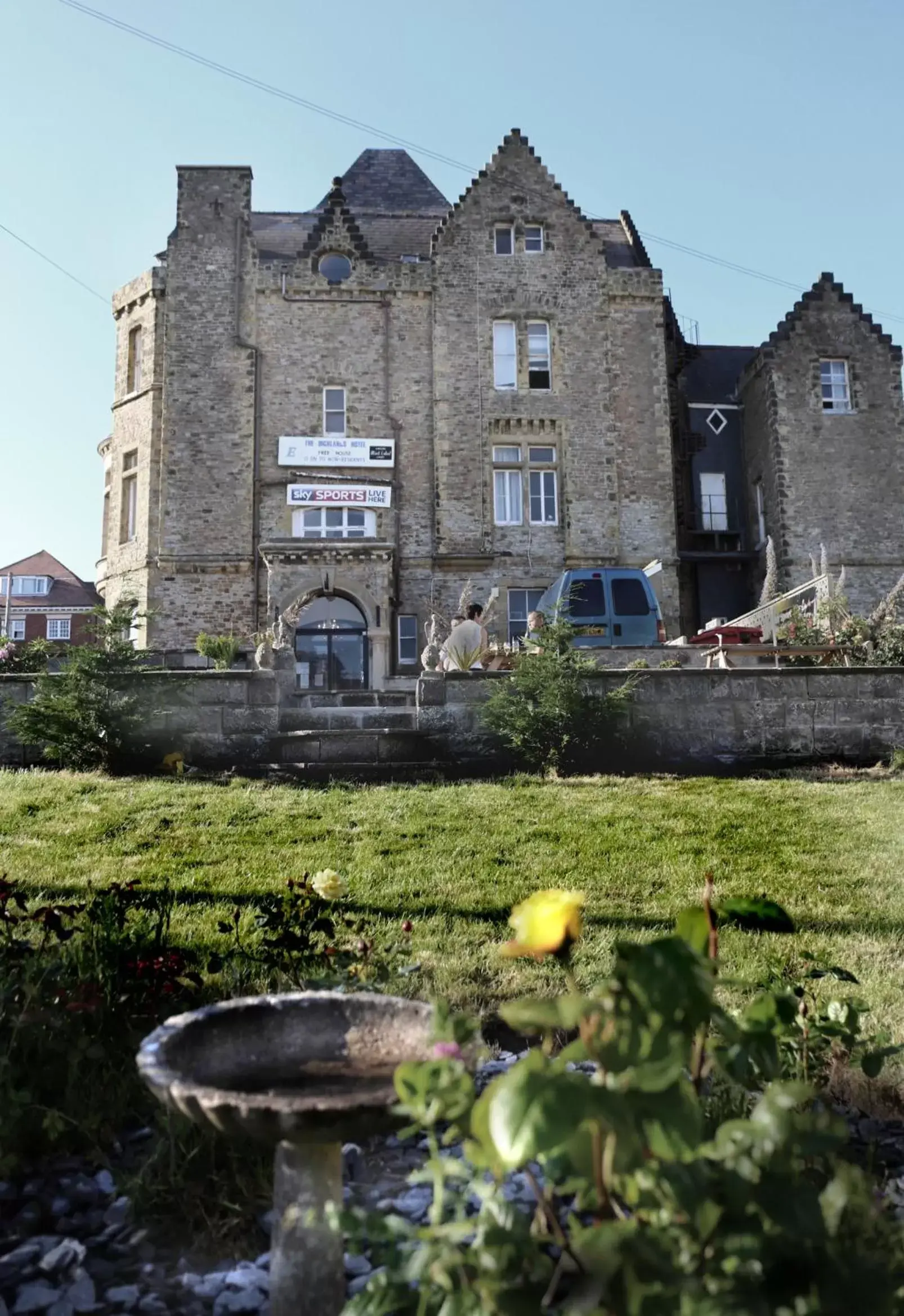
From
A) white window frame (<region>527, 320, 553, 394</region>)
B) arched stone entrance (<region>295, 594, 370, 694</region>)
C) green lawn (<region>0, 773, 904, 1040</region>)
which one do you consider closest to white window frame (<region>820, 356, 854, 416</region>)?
white window frame (<region>527, 320, 553, 394</region>)

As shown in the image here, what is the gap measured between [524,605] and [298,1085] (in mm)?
25676

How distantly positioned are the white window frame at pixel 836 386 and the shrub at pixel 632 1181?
3155 centimetres

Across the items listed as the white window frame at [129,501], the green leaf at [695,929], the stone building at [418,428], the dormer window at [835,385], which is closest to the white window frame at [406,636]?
the stone building at [418,428]

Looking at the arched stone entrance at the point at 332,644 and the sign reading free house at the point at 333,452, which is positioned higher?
the sign reading free house at the point at 333,452

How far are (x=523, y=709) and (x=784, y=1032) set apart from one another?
30.4ft

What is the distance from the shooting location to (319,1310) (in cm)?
233

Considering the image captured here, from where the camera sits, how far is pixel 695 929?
206cm

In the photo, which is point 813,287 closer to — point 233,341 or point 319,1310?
point 233,341

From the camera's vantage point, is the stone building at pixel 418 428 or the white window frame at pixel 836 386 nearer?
the stone building at pixel 418 428

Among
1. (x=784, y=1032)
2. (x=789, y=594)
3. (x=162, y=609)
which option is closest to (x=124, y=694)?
(x=784, y=1032)

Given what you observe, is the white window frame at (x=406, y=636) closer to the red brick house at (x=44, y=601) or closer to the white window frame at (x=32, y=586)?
the red brick house at (x=44, y=601)

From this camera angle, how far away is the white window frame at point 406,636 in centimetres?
2742

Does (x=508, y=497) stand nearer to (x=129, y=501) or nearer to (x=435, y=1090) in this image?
(x=129, y=501)

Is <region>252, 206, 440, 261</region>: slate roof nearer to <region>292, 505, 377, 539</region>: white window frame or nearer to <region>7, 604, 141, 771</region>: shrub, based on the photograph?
<region>292, 505, 377, 539</region>: white window frame
